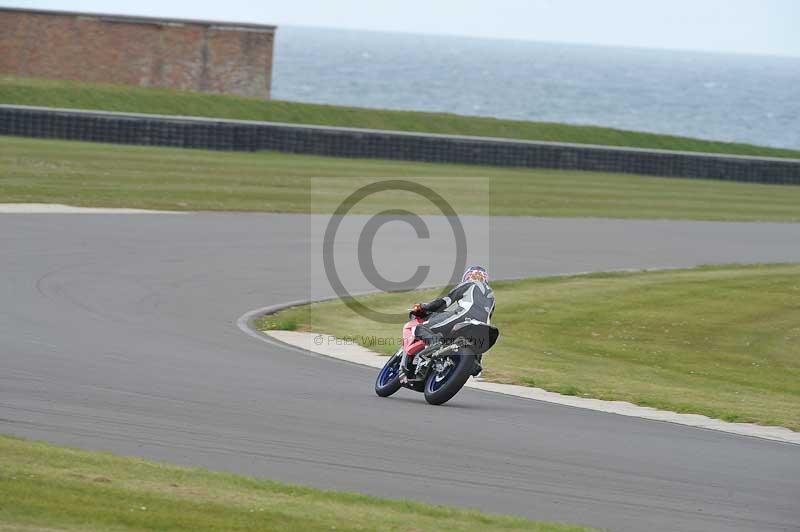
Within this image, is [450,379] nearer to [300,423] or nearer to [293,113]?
[300,423]

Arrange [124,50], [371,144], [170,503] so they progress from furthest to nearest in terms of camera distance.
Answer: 1. [124,50]
2. [371,144]
3. [170,503]

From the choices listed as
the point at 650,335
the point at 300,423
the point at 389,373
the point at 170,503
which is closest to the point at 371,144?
the point at 650,335

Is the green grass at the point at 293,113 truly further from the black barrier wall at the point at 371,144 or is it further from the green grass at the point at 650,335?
the green grass at the point at 650,335

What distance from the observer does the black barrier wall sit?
36.4m

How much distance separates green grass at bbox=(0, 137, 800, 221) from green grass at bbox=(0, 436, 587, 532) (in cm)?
1919

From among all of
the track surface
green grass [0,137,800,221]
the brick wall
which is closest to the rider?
the track surface

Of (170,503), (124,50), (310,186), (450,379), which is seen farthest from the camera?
(124,50)

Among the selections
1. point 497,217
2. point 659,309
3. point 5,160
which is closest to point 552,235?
point 497,217

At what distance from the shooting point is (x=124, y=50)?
5244 centimetres

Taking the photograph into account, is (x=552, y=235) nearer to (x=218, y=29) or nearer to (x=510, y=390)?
(x=510, y=390)

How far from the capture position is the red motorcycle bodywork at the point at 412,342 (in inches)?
505

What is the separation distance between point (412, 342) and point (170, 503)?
16.3ft

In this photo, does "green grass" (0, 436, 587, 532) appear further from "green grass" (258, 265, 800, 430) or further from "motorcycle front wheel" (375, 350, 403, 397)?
"green grass" (258, 265, 800, 430)

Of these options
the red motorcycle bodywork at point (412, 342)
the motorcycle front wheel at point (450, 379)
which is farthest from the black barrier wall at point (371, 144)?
the motorcycle front wheel at point (450, 379)
